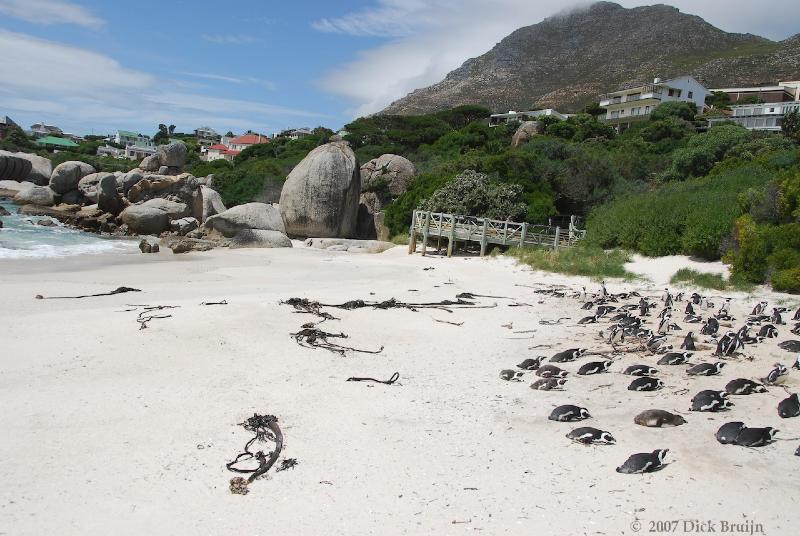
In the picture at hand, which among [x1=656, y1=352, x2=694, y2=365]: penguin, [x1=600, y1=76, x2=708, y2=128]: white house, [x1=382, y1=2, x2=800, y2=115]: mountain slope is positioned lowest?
[x1=656, y1=352, x2=694, y2=365]: penguin

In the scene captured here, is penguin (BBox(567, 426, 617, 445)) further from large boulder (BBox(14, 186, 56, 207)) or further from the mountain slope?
the mountain slope

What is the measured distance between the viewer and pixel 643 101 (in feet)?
206

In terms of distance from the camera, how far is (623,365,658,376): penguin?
733 cm

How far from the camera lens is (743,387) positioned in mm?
6488

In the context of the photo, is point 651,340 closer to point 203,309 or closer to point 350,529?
point 350,529

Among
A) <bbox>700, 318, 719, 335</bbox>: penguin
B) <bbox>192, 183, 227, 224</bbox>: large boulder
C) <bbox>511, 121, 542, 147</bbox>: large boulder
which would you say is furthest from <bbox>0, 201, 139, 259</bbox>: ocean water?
<bbox>511, 121, 542, 147</bbox>: large boulder

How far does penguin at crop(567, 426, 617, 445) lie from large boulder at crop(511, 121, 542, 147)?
41.8 m

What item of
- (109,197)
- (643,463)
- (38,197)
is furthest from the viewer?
Answer: (38,197)

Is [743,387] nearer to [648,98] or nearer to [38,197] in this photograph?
[38,197]

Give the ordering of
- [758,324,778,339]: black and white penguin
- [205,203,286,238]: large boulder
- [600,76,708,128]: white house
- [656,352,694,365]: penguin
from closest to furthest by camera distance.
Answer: [656,352,694,365]: penguin < [758,324,778,339]: black and white penguin < [205,203,286,238]: large boulder < [600,76,708,128]: white house

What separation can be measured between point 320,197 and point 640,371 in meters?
21.2

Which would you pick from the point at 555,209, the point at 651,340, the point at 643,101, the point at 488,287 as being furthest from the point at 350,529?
the point at 643,101

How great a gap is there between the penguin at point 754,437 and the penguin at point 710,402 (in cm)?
79

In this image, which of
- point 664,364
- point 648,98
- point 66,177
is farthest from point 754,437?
point 648,98
